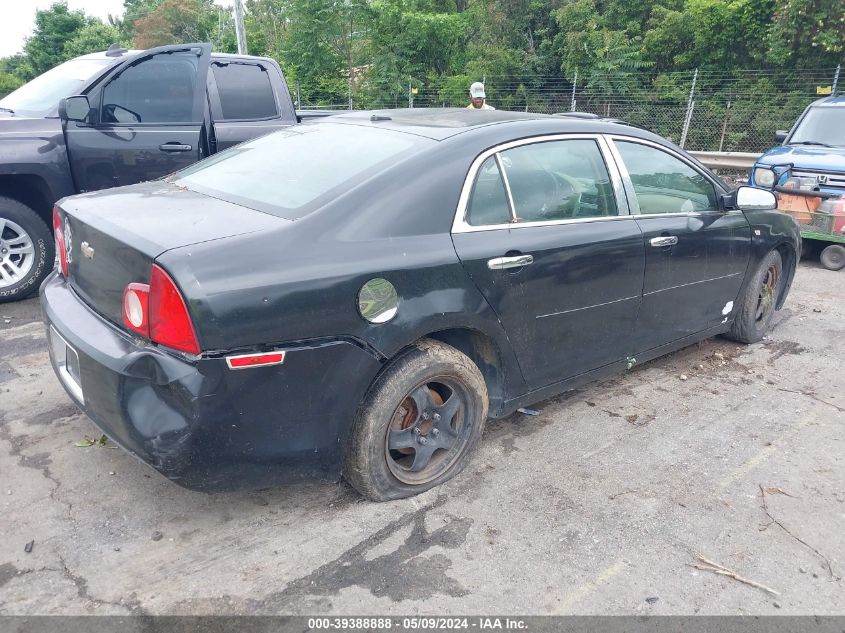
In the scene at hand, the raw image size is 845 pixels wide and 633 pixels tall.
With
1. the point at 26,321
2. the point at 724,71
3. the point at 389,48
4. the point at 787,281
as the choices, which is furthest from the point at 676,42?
the point at 26,321

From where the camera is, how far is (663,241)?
390 cm

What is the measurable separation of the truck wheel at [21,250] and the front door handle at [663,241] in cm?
461

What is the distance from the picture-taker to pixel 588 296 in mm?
3559

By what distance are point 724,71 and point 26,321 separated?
1780 centimetres

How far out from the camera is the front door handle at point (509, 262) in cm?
310

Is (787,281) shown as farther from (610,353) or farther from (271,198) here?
(271,198)

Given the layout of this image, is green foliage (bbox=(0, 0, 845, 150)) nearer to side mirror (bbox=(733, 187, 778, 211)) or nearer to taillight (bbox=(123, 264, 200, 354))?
side mirror (bbox=(733, 187, 778, 211))

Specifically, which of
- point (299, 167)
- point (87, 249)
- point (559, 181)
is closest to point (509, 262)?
point (559, 181)

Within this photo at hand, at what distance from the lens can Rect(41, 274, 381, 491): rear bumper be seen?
7.98 ft

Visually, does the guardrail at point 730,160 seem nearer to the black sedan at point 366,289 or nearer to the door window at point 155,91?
the black sedan at point 366,289

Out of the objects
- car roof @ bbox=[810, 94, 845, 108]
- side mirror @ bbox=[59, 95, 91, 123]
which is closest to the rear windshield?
side mirror @ bbox=[59, 95, 91, 123]

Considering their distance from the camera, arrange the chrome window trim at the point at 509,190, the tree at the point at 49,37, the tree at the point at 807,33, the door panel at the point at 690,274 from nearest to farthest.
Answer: the chrome window trim at the point at 509,190, the door panel at the point at 690,274, the tree at the point at 807,33, the tree at the point at 49,37

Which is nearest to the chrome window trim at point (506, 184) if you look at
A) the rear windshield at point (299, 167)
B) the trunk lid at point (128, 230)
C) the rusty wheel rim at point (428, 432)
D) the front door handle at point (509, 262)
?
the front door handle at point (509, 262)

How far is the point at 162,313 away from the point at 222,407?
39 centimetres
